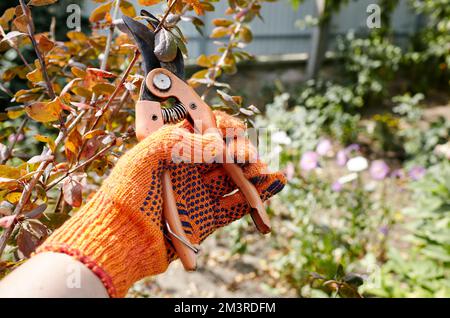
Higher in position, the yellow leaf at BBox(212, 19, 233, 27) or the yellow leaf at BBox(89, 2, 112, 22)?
the yellow leaf at BBox(89, 2, 112, 22)

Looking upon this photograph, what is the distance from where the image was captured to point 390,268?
102 inches

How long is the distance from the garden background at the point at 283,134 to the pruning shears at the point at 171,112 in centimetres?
7

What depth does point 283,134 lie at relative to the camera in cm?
234

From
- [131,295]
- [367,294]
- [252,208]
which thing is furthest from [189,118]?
[367,294]

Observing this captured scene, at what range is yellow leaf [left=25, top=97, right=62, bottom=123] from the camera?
0.96 m

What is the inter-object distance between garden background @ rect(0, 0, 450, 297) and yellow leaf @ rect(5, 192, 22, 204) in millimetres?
14

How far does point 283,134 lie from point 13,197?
1526mm

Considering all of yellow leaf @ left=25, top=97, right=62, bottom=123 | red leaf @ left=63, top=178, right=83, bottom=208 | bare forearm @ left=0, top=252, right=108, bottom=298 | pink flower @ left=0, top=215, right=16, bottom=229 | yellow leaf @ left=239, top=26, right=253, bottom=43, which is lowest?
bare forearm @ left=0, top=252, right=108, bottom=298

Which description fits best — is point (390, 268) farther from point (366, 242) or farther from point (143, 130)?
point (143, 130)

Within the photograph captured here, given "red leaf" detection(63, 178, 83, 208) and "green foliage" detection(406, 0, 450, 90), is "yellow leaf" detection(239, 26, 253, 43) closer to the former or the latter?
"red leaf" detection(63, 178, 83, 208)

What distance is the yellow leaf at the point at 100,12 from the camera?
1269 millimetres

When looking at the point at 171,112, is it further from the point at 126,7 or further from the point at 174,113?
the point at 126,7

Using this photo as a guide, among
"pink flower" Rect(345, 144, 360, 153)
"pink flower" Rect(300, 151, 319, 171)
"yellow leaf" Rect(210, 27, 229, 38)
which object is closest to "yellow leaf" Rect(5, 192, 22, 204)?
"yellow leaf" Rect(210, 27, 229, 38)

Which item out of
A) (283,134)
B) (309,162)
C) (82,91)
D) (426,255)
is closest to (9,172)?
(82,91)
